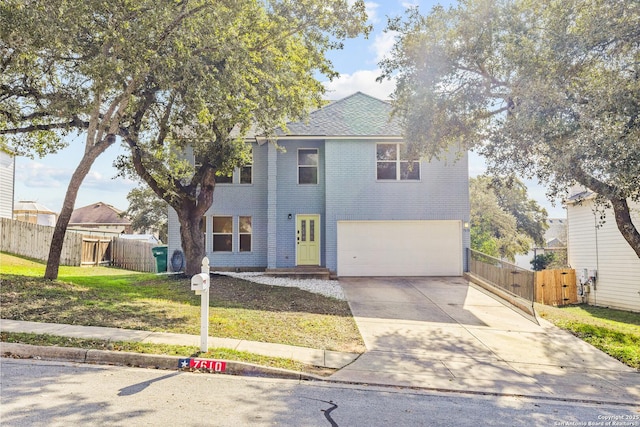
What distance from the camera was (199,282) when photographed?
6.52 meters

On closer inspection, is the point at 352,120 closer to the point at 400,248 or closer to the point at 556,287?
the point at 400,248

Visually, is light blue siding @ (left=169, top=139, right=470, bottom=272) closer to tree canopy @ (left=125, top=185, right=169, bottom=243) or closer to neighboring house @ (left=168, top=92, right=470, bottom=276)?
neighboring house @ (left=168, top=92, right=470, bottom=276)

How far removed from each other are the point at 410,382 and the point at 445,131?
26.3ft

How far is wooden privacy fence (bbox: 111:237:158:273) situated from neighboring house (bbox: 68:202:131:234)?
21.6m

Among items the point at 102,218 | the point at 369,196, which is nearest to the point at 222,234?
the point at 369,196

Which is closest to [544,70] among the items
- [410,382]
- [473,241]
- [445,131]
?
[445,131]

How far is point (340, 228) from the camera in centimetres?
1800

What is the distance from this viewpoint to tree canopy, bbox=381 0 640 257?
331 inches

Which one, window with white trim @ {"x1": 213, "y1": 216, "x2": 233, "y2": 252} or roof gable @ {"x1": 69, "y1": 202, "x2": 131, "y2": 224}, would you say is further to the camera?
roof gable @ {"x1": 69, "y1": 202, "x2": 131, "y2": 224}

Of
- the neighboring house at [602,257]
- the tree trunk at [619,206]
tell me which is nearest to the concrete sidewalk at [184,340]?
the tree trunk at [619,206]

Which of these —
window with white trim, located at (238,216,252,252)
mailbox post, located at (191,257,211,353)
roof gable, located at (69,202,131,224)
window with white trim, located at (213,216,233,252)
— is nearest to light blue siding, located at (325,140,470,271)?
window with white trim, located at (238,216,252,252)

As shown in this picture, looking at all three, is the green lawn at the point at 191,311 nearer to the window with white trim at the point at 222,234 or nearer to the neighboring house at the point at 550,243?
the window with white trim at the point at 222,234

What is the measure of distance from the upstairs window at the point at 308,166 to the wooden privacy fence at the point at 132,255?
1204 cm

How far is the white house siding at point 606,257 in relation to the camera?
1722cm
